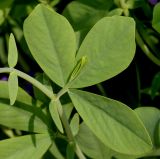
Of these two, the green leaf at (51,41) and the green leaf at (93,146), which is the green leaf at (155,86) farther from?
the green leaf at (51,41)

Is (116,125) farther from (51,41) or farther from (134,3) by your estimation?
(134,3)

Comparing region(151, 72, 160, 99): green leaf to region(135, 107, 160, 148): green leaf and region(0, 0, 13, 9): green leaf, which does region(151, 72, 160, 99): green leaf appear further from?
region(0, 0, 13, 9): green leaf

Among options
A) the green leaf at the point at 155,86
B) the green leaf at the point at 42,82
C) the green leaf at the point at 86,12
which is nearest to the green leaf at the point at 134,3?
the green leaf at the point at 86,12

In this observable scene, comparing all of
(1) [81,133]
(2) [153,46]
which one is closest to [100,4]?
(2) [153,46]

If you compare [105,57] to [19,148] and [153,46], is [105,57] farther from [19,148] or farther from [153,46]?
[153,46]

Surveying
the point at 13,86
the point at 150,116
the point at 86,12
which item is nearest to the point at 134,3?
the point at 86,12

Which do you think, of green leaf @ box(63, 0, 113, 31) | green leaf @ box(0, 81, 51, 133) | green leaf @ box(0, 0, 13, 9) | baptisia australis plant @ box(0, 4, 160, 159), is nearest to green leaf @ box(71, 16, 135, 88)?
baptisia australis plant @ box(0, 4, 160, 159)

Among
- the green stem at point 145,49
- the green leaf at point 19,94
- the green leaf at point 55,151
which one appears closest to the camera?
the green leaf at point 19,94
